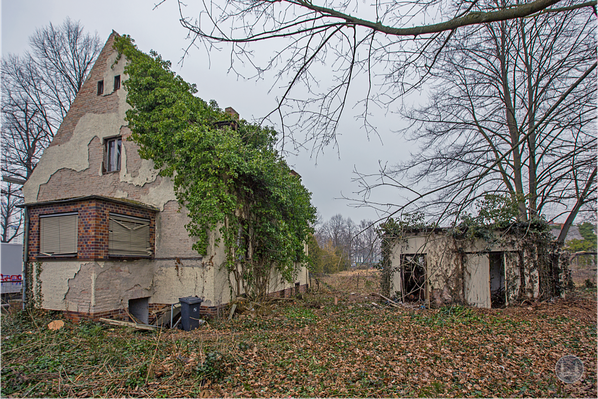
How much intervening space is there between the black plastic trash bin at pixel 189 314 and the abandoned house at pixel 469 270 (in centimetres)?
720

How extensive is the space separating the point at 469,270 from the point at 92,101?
1541 centimetres

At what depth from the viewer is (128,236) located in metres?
10.3

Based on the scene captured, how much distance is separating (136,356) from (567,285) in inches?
688

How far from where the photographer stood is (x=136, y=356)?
614 centimetres

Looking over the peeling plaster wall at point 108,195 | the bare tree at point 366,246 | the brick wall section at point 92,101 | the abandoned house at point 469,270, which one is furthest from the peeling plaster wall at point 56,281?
the abandoned house at point 469,270

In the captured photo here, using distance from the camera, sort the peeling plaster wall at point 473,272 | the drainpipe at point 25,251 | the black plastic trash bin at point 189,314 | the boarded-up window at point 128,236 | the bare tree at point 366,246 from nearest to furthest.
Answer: the bare tree at point 366,246, the black plastic trash bin at point 189,314, the boarded-up window at point 128,236, the drainpipe at point 25,251, the peeling plaster wall at point 473,272

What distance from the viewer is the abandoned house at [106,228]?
9.38 metres

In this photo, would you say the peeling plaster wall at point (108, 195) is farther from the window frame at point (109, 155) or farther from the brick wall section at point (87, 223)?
the brick wall section at point (87, 223)

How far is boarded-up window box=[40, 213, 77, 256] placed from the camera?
970 cm

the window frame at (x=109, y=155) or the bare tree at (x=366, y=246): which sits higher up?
the window frame at (x=109, y=155)

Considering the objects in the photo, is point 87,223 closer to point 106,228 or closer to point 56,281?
point 106,228

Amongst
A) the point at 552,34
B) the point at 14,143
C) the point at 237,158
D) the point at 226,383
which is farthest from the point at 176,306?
the point at 14,143
